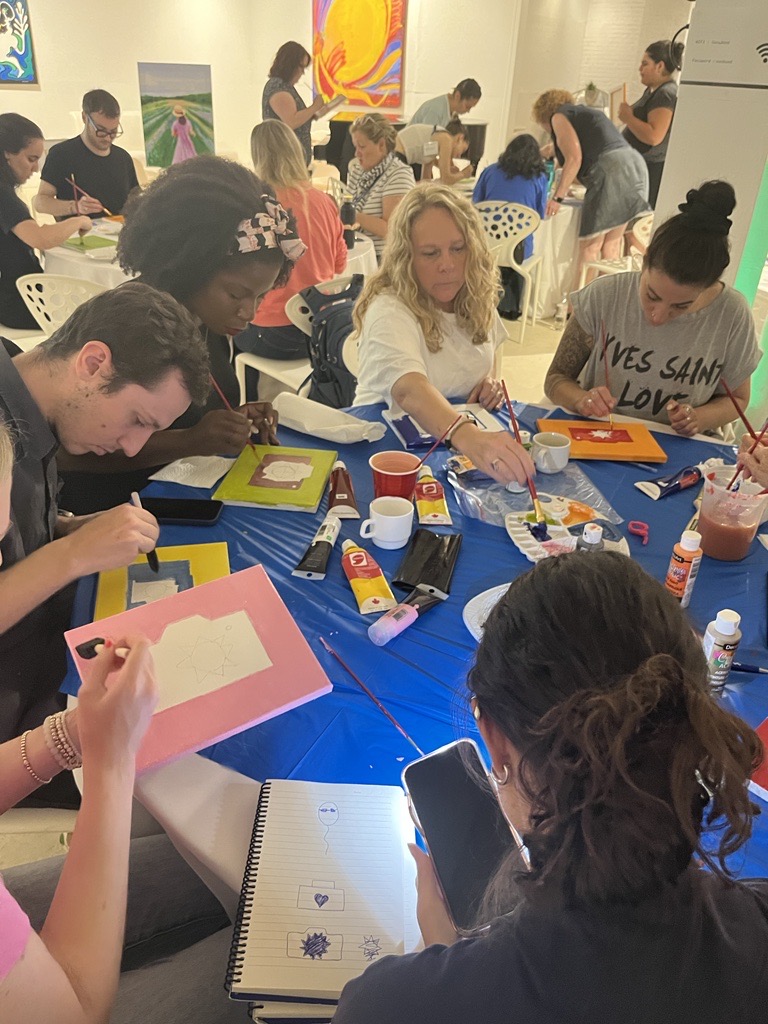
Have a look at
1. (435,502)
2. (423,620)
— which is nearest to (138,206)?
(435,502)

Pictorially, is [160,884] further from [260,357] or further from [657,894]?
[260,357]

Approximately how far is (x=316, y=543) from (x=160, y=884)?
613mm

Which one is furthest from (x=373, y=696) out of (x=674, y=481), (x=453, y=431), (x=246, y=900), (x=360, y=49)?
(x=360, y=49)

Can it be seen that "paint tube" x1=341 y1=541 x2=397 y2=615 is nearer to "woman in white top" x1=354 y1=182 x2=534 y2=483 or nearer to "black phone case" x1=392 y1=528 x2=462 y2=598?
"black phone case" x1=392 y1=528 x2=462 y2=598

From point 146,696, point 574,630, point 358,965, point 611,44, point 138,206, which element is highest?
point 611,44

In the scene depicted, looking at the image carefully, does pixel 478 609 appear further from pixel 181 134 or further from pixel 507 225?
pixel 181 134

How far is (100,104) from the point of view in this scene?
377cm

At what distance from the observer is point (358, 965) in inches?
29.5

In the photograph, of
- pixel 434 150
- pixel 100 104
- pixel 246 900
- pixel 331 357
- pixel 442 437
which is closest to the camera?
pixel 246 900

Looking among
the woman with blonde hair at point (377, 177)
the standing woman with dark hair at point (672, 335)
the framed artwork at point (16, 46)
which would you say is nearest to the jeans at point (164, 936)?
the standing woman with dark hair at point (672, 335)

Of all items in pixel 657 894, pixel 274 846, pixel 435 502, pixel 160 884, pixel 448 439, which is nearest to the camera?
pixel 657 894

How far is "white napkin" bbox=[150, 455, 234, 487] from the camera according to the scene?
1.59 m

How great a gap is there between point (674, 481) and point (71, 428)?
125 cm

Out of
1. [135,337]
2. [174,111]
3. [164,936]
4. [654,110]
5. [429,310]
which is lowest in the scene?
[164,936]
